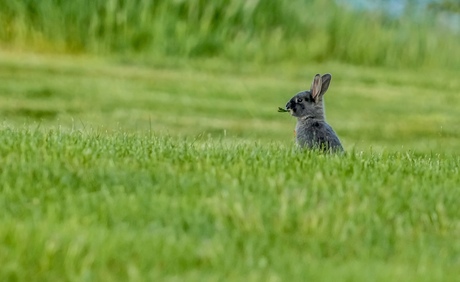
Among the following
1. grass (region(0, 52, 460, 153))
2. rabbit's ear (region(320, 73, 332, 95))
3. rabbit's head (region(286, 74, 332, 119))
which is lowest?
rabbit's head (region(286, 74, 332, 119))

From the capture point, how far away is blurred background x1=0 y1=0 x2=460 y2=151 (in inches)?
517

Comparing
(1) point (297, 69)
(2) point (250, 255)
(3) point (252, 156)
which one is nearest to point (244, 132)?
(1) point (297, 69)

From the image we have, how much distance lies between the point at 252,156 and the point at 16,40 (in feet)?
30.2

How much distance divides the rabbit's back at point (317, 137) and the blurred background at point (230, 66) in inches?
148

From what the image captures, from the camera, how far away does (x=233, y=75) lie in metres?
15.6

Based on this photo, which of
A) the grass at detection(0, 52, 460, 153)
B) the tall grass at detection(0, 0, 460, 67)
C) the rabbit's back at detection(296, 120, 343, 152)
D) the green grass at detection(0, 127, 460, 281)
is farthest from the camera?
the tall grass at detection(0, 0, 460, 67)

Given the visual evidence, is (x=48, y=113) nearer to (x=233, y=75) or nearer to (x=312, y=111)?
(x=233, y=75)

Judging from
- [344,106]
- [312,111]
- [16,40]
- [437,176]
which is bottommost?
[437,176]

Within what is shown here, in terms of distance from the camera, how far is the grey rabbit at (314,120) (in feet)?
26.4

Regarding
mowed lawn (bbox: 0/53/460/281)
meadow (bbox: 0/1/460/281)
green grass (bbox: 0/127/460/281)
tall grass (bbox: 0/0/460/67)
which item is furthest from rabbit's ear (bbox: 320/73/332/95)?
tall grass (bbox: 0/0/460/67)

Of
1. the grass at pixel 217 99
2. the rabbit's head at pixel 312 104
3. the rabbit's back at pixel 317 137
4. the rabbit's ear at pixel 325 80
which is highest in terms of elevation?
the grass at pixel 217 99

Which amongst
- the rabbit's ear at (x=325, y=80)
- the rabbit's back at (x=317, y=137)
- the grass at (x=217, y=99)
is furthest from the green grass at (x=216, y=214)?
the grass at (x=217, y=99)

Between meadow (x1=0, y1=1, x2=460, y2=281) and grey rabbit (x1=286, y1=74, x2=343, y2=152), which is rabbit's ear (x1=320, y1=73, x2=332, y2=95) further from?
meadow (x1=0, y1=1, x2=460, y2=281)

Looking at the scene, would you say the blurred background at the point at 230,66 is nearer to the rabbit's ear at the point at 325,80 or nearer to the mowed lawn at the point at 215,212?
the rabbit's ear at the point at 325,80
